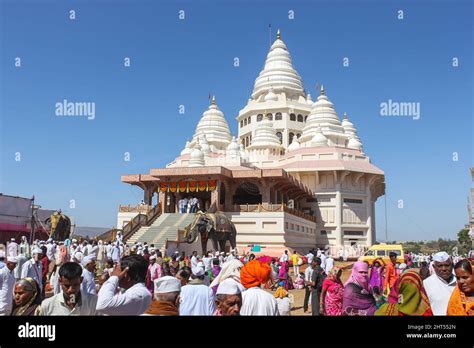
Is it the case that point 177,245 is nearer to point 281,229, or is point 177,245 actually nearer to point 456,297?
point 281,229

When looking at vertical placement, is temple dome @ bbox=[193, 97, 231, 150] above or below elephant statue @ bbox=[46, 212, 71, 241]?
above

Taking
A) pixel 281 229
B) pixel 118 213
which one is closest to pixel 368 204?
pixel 281 229

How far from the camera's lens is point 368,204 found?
4162 centimetres

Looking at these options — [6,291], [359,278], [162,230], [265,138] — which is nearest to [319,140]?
[265,138]

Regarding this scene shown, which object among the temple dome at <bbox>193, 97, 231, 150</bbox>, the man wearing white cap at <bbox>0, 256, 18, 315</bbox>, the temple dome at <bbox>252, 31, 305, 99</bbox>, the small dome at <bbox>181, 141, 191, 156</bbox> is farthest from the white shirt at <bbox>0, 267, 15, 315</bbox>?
the temple dome at <bbox>252, 31, 305, 99</bbox>

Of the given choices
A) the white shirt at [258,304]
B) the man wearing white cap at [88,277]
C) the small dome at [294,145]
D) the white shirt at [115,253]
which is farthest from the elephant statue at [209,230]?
the small dome at [294,145]

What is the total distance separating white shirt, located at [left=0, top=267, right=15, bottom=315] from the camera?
598 cm

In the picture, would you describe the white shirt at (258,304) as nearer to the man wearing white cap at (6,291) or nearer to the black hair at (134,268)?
the black hair at (134,268)

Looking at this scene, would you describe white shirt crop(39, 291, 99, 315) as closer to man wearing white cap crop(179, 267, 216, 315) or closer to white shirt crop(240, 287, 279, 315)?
man wearing white cap crop(179, 267, 216, 315)

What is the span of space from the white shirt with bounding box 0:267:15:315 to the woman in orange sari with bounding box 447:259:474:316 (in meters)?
5.14

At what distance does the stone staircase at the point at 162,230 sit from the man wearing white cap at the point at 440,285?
19.0m

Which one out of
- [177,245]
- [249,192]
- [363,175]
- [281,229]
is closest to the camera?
[177,245]

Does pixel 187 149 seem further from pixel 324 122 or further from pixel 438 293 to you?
pixel 438 293
